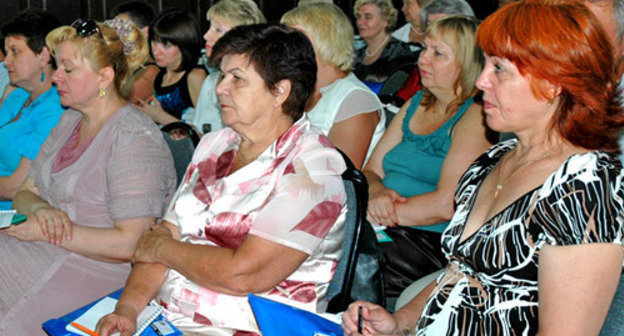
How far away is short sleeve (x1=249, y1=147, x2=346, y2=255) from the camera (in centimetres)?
168

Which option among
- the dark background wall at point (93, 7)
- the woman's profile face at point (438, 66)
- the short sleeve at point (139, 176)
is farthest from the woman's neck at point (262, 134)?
the dark background wall at point (93, 7)

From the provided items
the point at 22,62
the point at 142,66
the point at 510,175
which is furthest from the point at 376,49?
the point at 510,175

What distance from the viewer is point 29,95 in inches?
137

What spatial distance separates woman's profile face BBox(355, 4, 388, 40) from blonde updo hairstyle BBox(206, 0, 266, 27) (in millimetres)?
2028

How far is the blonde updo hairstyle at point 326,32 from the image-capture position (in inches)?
122

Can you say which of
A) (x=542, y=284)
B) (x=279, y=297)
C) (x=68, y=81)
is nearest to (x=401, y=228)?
(x=279, y=297)

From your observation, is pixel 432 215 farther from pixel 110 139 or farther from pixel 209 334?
pixel 110 139

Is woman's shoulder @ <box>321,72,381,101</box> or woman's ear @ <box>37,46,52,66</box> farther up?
woman's shoulder @ <box>321,72,381,101</box>

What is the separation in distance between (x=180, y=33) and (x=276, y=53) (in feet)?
→ 8.34

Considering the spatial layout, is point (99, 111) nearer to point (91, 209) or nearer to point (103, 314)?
point (91, 209)

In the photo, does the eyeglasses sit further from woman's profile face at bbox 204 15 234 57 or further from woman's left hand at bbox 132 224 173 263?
woman's profile face at bbox 204 15 234 57

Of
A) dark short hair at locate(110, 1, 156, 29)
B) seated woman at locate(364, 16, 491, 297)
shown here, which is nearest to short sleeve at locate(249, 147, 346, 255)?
seated woman at locate(364, 16, 491, 297)

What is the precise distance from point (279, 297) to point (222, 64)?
0.70 m

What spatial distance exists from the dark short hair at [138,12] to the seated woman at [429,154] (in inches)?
115
